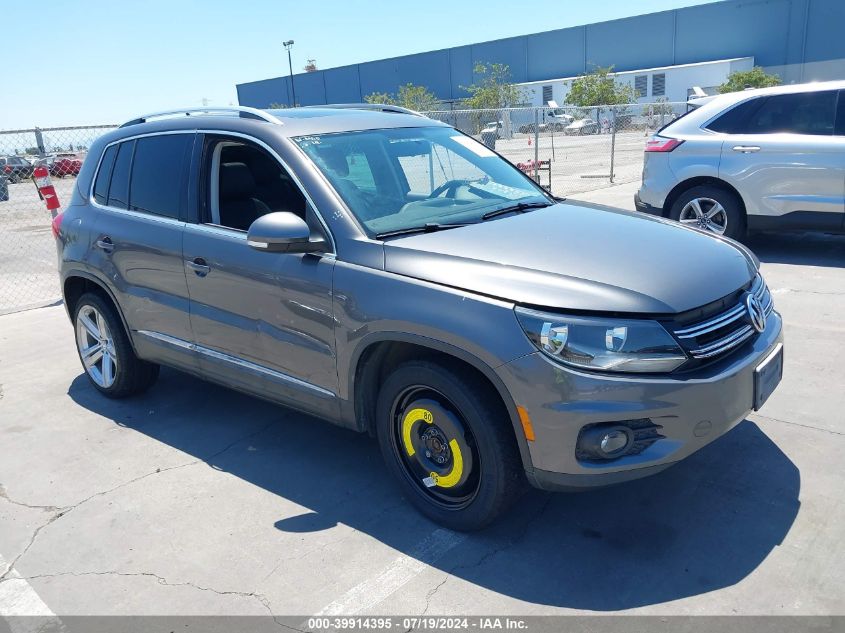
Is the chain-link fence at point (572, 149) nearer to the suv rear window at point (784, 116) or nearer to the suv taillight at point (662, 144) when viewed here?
the suv taillight at point (662, 144)

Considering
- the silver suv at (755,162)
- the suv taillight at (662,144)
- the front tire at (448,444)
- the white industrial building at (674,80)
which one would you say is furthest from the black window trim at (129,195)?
the white industrial building at (674,80)

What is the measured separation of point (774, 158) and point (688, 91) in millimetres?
54208

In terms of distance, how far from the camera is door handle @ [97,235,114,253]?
4.74 meters

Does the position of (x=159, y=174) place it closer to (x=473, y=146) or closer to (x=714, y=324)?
(x=473, y=146)

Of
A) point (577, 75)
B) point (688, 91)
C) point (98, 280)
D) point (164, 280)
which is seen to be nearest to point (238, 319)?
point (164, 280)

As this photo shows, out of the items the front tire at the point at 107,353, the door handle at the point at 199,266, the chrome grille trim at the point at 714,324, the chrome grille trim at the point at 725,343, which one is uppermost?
the door handle at the point at 199,266

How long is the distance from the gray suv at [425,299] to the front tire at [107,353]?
Answer: 0.10ft

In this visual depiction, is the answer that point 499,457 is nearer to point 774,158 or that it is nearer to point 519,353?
point 519,353

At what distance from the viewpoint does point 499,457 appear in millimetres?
3027

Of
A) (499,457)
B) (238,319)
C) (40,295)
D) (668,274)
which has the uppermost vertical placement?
(668,274)

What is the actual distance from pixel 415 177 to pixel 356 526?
1.94 metres

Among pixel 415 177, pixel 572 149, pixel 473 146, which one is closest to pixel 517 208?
pixel 415 177

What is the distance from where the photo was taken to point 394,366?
3.47m

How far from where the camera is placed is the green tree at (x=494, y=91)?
179 ft
